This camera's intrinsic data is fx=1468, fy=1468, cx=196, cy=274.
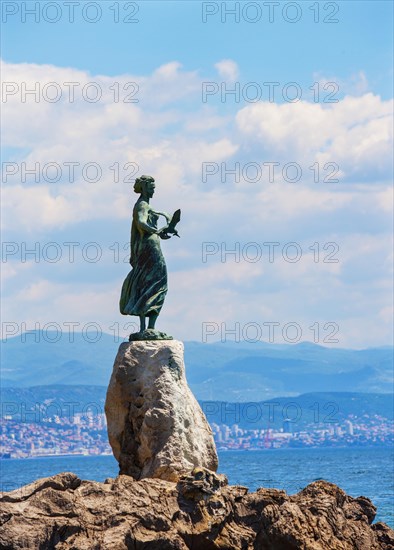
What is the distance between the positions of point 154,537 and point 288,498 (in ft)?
8.85

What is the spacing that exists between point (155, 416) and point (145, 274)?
258cm

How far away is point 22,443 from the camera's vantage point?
161375 mm

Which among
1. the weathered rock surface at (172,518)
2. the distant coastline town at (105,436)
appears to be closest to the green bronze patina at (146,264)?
the weathered rock surface at (172,518)

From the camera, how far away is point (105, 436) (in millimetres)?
169750

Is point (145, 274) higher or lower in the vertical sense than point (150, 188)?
lower

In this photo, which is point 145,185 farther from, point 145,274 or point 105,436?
point 105,436

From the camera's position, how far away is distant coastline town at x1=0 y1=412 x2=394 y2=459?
160250mm

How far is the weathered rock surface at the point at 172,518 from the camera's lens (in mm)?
20281

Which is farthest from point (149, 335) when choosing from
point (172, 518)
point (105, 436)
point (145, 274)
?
point (105, 436)

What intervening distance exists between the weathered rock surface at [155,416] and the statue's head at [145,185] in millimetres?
2613

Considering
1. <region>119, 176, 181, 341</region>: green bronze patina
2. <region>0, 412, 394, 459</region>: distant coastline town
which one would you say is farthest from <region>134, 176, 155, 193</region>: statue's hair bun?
<region>0, 412, 394, 459</region>: distant coastline town

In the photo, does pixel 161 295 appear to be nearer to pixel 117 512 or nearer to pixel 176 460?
pixel 176 460

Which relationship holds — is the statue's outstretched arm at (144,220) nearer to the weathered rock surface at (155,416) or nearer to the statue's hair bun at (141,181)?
the statue's hair bun at (141,181)

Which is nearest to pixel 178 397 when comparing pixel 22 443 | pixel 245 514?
pixel 245 514
